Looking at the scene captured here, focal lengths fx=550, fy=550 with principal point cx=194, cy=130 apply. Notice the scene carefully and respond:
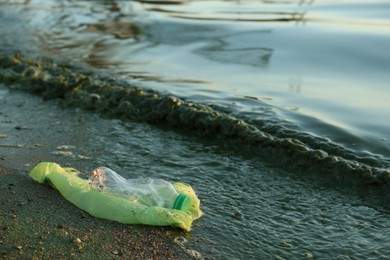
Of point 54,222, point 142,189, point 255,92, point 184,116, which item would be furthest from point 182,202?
point 255,92

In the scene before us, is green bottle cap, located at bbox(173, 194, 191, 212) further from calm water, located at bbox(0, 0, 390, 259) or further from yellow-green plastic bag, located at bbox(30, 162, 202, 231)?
calm water, located at bbox(0, 0, 390, 259)

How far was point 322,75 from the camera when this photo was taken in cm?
779

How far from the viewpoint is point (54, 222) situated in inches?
139

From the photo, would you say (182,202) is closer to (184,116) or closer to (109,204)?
(109,204)

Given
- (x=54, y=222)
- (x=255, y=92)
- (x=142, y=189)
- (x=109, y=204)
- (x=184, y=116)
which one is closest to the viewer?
(x=54, y=222)

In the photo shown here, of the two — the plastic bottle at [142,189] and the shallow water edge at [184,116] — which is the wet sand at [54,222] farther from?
the shallow water edge at [184,116]

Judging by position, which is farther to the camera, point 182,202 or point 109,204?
point 109,204

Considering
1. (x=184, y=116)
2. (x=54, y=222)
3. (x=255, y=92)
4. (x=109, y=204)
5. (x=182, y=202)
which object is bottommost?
(x=54, y=222)

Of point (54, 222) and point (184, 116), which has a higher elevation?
point (184, 116)

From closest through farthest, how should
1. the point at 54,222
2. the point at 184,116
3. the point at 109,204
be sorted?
the point at 54,222 < the point at 109,204 < the point at 184,116

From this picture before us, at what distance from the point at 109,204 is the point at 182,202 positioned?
52cm

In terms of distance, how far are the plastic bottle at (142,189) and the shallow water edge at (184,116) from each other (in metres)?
1.46

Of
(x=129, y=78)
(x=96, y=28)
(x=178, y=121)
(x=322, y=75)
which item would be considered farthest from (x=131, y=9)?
(x=178, y=121)

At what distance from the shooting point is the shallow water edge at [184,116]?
15.8 feet
